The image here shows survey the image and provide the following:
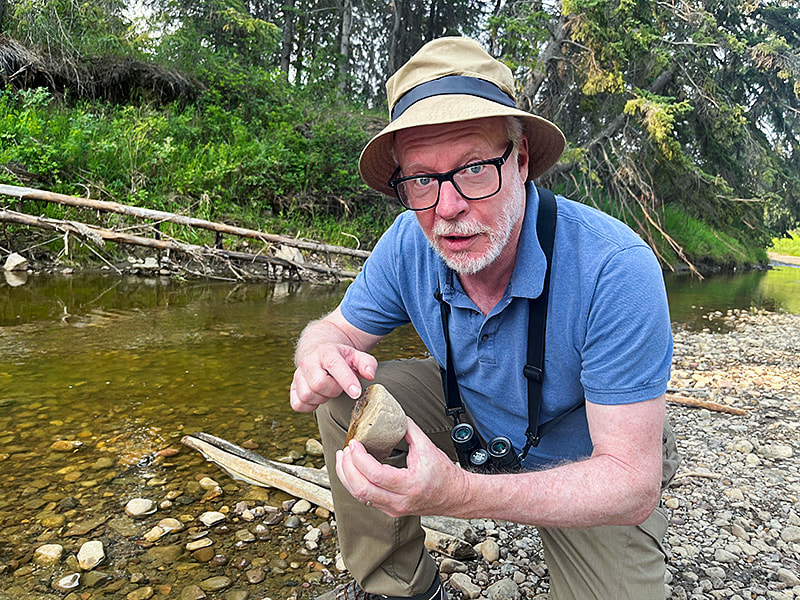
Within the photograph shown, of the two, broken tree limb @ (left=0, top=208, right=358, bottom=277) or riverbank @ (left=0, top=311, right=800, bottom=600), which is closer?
riverbank @ (left=0, top=311, right=800, bottom=600)

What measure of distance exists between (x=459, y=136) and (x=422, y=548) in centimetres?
150

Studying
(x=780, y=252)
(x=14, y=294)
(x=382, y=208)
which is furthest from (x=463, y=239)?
(x=780, y=252)

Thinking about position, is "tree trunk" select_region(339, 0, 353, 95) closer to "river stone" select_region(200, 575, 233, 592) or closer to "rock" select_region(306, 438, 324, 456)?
"rock" select_region(306, 438, 324, 456)

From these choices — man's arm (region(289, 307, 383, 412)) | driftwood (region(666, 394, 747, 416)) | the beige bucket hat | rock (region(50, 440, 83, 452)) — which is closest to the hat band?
the beige bucket hat

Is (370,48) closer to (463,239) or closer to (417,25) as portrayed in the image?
(417,25)

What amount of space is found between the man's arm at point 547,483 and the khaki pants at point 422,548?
0.21 meters

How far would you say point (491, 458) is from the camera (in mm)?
1925

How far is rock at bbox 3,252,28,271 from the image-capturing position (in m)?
8.10

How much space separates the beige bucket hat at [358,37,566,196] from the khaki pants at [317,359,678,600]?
1.00 meters

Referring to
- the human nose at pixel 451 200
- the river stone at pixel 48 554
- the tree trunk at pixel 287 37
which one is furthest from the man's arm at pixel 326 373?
the tree trunk at pixel 287 37

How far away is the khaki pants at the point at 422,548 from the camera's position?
5.70 feet

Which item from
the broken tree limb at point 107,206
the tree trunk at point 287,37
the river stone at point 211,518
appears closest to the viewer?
the river stone at point 211,518

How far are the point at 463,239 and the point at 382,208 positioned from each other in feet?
39.4

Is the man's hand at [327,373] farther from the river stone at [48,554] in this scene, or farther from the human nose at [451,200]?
the river stone at [48,554]
